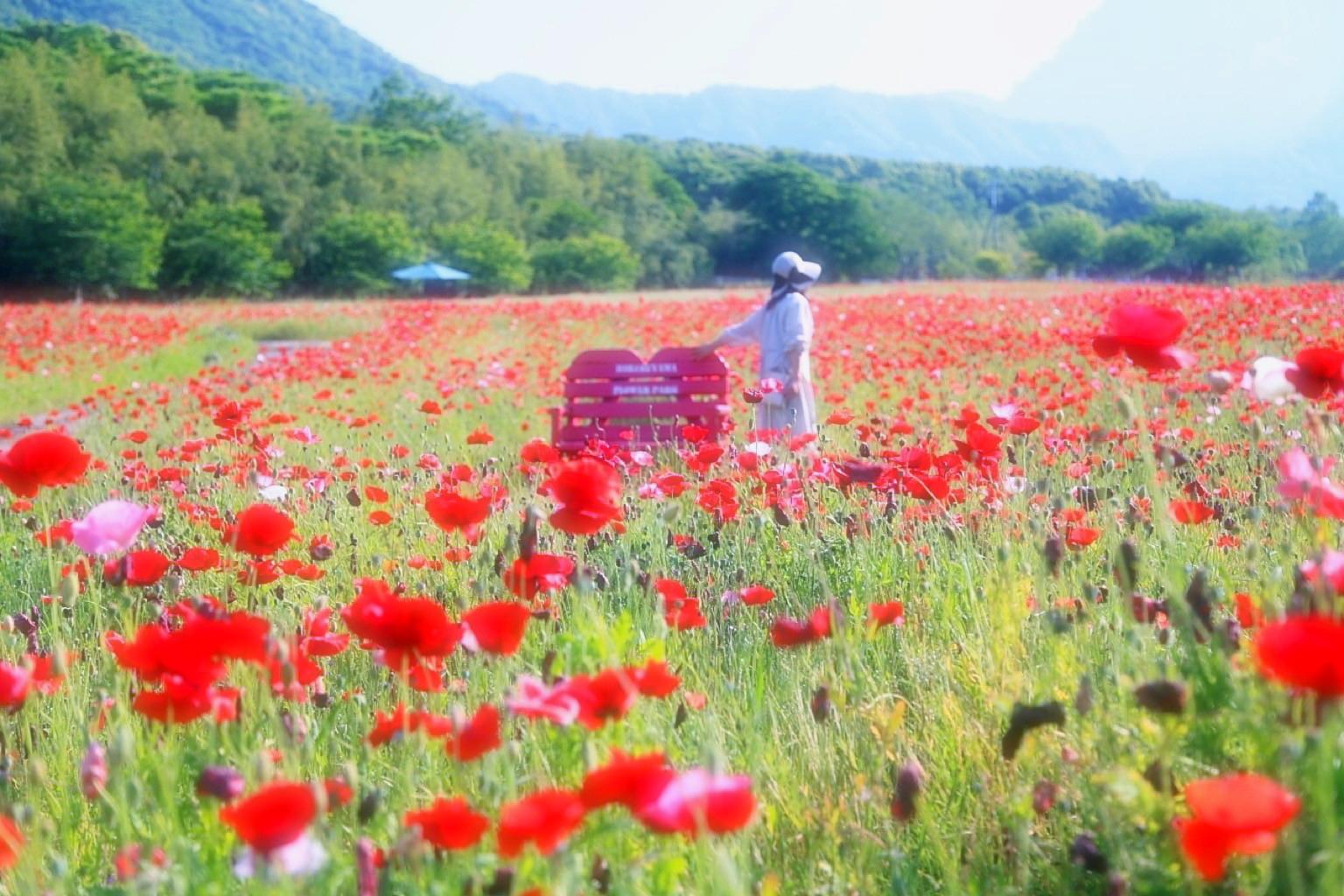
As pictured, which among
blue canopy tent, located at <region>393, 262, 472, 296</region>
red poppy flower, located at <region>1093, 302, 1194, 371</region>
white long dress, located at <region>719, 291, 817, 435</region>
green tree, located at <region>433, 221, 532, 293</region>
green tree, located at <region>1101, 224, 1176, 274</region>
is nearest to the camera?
red poppy flower, located at <region>1093, 302, 1194, 371</region>

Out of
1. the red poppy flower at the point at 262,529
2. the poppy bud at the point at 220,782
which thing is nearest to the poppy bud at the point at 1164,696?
the poppy bud at the point at 220,782

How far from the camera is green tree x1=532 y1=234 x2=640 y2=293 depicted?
202 ft

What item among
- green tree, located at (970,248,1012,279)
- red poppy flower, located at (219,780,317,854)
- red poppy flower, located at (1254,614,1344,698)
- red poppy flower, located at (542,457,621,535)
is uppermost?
red poppy flower, located at (1254,614,1344,698)

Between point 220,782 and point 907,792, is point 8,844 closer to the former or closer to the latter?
point 220,782

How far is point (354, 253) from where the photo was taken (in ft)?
174

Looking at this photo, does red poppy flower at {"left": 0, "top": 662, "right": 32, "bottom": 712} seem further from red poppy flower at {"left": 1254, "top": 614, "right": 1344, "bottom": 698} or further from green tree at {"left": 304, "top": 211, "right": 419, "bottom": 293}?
green tree at {"left": 304, "top": 211, "right": 419, "bottom": 293}

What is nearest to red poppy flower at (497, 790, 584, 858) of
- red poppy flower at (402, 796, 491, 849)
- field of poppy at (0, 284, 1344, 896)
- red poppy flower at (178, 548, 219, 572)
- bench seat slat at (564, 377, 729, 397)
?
field of poppy at (0, 284, 1344, 896)

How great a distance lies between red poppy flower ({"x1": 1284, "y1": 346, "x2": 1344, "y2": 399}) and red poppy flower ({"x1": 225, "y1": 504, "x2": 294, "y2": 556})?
1547 mm

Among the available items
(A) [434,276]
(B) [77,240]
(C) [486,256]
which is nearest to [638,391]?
(B) [77,240]

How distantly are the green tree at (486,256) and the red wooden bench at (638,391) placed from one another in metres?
49.3

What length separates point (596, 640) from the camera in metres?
1.96

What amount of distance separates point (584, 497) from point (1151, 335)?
850 mm

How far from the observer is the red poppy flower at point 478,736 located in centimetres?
159

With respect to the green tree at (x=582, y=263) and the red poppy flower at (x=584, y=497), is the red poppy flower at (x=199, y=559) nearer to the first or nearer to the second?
the red poppy flower at (x=584, y=497)
